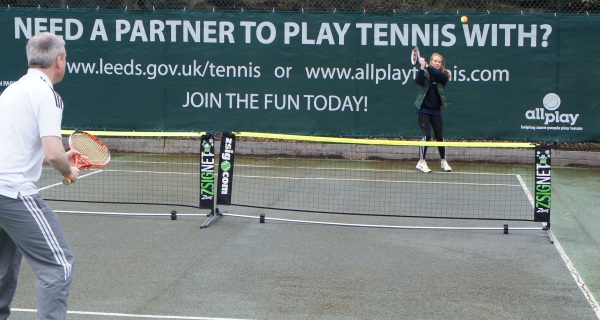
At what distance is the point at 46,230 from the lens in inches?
202

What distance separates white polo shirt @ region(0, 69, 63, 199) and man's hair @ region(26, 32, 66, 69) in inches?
2.3

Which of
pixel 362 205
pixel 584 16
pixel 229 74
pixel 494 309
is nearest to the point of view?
pixel 494 309

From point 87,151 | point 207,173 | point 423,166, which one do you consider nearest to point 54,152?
point 87,151

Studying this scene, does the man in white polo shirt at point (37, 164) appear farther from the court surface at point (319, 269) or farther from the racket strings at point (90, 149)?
the court surface at point (319, 269)

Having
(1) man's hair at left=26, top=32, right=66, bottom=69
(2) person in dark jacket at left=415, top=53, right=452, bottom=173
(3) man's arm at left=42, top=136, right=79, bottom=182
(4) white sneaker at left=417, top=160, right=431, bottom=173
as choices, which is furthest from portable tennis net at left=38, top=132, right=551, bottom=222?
(3) man's arm at left=42, top=136, right=79, bottom=182

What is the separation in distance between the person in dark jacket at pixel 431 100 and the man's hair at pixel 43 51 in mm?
8921

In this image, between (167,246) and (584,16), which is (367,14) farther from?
(167,246)

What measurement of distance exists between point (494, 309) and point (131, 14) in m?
10.3

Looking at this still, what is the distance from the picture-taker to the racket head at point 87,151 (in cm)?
591

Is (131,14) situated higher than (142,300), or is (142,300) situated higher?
(131,14)

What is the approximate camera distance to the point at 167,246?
855 centimetres

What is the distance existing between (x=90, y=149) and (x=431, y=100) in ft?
27.7

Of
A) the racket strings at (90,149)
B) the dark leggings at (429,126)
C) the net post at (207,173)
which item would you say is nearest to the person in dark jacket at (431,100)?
the dark leggings at (429,126)

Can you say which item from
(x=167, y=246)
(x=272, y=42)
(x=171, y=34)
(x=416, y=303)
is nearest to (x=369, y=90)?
(x=272, y=42)
